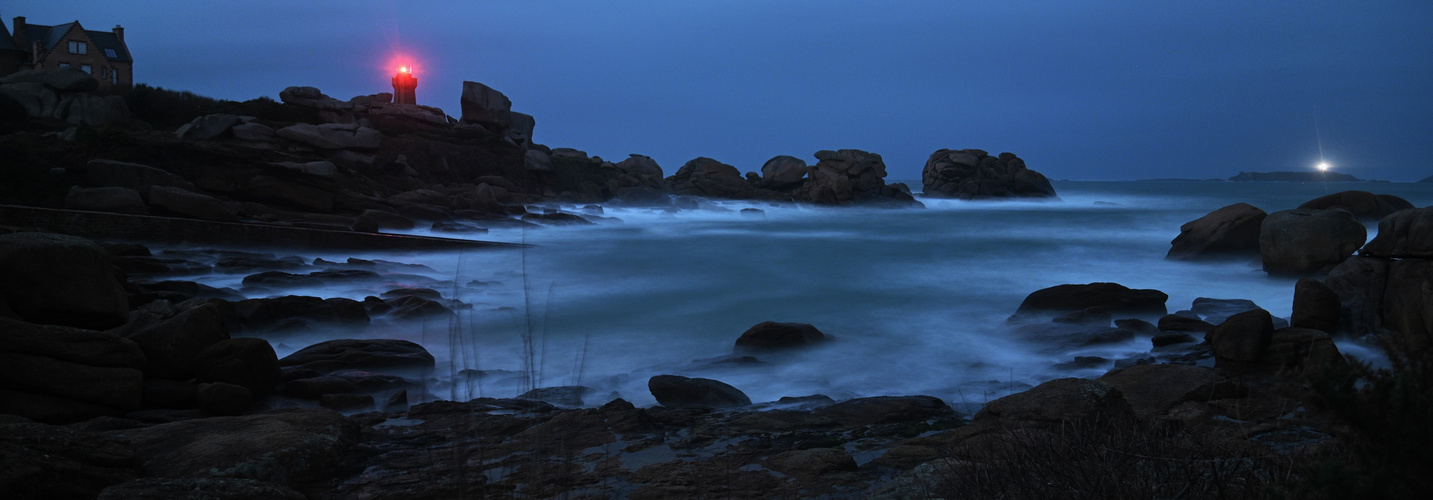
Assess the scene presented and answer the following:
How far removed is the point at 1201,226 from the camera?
16984 millimetres

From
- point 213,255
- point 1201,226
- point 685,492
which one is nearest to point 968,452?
point 685,492

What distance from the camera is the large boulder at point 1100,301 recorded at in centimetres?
1051

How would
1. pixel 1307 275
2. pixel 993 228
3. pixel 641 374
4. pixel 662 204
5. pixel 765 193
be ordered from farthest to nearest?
pixel 765 193, pixel 662 204, pixel 993 228, pixel 1307 275, pixel 641 374

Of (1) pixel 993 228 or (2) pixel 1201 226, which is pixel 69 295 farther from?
(1) pixel 993 228

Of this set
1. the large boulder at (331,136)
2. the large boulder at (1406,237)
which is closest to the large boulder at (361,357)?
the large boulder at (1406,237)

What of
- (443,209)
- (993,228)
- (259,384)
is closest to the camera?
(259,384)

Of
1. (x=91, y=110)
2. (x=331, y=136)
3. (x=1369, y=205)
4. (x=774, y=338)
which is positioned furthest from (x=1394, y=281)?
(x=91, y=110)

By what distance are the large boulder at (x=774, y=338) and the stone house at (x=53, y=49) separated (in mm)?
47243

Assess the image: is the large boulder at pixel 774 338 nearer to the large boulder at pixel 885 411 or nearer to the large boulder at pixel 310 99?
the large boulder at pixel 885 411

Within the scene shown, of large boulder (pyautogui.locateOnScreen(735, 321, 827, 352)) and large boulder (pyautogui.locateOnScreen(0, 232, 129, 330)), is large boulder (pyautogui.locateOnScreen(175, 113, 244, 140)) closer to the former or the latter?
large boulder (pyautogui.locateOnScreen(0, 232, 129, 330))

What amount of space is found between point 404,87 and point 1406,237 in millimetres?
45794

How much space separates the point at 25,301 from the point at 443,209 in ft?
65.7

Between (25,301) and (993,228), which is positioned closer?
(25,301)

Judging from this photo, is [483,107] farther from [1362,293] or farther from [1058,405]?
[1058,405]
